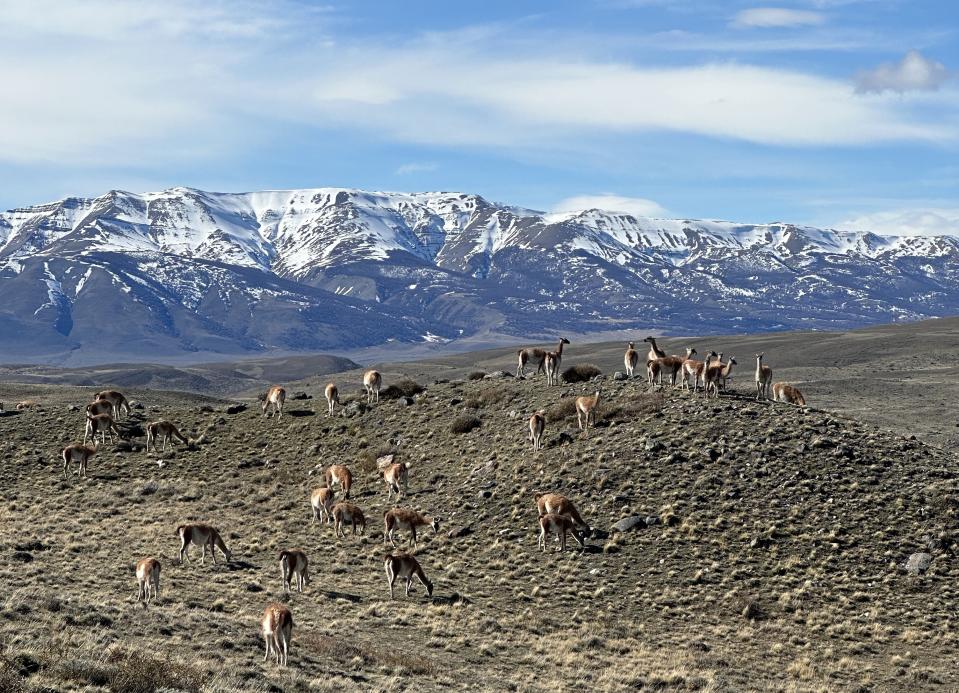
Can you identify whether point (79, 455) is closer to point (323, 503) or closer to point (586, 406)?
point (323, 503)

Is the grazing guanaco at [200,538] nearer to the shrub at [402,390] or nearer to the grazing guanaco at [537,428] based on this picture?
the grazing guanaco at [537,428]

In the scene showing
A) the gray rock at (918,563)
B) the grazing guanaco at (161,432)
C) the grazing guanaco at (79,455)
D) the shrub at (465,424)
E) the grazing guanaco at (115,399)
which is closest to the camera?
the gray rock at (918,563)

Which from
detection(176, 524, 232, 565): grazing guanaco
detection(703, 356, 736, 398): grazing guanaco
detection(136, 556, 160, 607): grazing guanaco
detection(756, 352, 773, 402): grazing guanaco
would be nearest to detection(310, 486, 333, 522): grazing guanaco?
detection(176, 524, 232, 565): grazing guanaco

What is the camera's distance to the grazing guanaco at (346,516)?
31422mm

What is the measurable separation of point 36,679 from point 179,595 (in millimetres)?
9022

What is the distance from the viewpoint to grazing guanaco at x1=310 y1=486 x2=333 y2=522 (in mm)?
32812

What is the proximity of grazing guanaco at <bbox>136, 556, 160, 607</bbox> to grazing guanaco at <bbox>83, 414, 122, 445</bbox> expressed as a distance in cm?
2199

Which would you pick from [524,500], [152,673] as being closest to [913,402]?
[524,500]

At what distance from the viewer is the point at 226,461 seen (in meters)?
42.2

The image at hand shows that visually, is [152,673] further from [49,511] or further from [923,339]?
[923,339]

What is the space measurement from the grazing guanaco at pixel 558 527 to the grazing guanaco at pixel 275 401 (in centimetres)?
1962

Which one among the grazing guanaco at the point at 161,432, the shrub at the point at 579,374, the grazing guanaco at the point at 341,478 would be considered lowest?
the grazing guanaco at the point at 341,478

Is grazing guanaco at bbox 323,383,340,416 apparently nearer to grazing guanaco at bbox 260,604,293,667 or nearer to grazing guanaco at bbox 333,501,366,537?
grazing guanaco at bbox 333,501,366,537

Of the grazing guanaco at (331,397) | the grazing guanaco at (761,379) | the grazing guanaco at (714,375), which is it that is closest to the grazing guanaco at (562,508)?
the grazing guanaco at (714,375)
